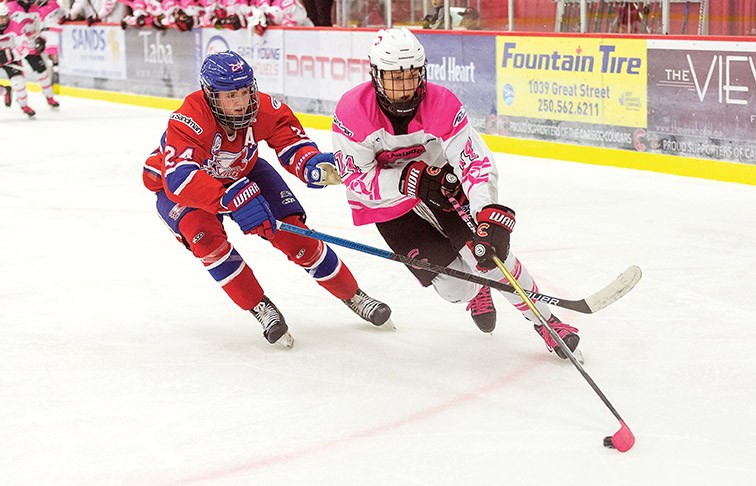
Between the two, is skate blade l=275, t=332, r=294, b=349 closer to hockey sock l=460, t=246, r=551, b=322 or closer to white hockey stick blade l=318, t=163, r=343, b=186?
white hockey stick blade l=318, t=163, r=343, b=186

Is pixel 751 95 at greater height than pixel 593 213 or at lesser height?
greater

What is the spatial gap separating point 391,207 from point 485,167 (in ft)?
1.35

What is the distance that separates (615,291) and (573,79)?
14.3 feet

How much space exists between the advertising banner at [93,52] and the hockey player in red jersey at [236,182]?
369 inches

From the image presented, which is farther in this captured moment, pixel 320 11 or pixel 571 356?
pixel 320 11

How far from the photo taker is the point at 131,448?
9.28ft

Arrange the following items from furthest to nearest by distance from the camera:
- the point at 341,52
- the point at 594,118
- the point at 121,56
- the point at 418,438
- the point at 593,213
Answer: the point at 121,56 → the point at 341,52 → the point at 594,118 → the point at 593,213 → the point at 418,438

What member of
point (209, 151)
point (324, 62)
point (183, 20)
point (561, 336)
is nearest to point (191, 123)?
point (209, 151)

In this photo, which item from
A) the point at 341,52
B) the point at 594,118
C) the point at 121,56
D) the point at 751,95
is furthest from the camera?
the point at 121,56

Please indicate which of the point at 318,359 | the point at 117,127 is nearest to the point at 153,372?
the point at 318,359

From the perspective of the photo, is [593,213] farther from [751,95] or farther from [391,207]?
[391,207]

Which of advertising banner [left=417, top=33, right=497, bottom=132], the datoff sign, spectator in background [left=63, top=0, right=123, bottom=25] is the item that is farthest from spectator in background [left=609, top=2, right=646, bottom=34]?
spectator in background [left=63, top=0, right=123, bottom=25]

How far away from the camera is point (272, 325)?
12.1ft

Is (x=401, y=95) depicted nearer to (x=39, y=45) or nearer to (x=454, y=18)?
(x=454, y=18)
